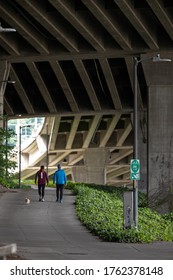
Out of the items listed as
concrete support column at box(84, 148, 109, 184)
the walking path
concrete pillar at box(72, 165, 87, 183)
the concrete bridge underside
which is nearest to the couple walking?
the walking path

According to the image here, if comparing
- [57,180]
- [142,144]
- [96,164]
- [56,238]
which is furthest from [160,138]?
[96,164]

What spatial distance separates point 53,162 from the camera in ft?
372

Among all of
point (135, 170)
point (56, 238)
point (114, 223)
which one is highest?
point (135, 170)

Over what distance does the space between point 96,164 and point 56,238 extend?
80.2 metres

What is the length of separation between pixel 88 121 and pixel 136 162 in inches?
2271

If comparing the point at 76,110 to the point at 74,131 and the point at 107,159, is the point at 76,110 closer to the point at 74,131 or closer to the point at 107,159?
the point at 74,131

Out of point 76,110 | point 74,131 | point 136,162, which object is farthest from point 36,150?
point 136,162

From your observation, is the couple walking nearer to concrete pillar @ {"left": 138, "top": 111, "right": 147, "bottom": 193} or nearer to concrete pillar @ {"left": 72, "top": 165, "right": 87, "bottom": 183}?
concrete pillar @ {"left": 138, "top": 111, "right": 147, "bottom": 193}

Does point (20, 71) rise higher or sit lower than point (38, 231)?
higher

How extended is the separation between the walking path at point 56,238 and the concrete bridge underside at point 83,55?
1312 centimetres

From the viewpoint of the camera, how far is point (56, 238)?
1074 inches

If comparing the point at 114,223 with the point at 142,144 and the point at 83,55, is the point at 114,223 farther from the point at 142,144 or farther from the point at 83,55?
the point at 142,144

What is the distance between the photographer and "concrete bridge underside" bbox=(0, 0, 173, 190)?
50469 mm

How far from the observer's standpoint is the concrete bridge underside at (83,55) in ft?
166
